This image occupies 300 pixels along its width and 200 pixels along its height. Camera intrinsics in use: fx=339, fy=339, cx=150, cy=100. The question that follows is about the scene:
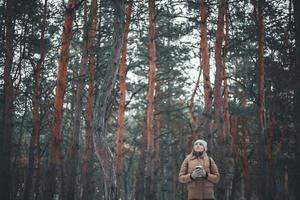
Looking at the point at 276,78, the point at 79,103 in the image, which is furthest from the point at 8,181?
the point at 276,78

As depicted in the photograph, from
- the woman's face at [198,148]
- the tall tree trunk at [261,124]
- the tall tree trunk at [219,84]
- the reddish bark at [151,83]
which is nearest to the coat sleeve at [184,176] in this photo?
the woman's face at [198,148]

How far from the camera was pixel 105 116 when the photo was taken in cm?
677

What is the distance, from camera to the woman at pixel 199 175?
5672 mm

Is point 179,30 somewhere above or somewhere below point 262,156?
above

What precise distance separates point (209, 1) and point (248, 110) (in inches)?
419

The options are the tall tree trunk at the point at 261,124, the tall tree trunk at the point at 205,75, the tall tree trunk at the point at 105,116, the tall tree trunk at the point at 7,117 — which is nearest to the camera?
the tall tree trunk at the point at 105,116

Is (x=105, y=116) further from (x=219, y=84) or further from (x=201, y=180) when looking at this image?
(x=219, y=84)

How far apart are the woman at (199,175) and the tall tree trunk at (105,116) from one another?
1433 millimetres

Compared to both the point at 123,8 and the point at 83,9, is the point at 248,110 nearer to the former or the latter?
the point at 83,9

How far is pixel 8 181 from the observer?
10.8 metres

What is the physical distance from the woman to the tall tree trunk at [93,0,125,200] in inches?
56.4

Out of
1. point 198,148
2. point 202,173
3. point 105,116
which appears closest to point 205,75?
point 105,116

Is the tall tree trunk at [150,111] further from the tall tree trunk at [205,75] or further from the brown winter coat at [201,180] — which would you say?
the brown winter coat at [201,180]

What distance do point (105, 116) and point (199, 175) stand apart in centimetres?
227
